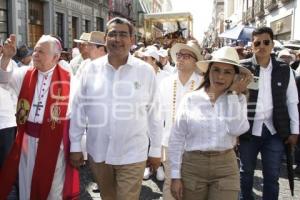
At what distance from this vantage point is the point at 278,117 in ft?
13.4

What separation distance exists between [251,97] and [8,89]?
2.39m

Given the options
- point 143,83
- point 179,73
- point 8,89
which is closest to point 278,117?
point 179,73

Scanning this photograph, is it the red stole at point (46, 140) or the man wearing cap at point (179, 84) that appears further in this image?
the man wearing cap at point (179, 84)

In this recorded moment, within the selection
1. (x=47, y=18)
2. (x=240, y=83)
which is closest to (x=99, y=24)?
(x=47, y=18)

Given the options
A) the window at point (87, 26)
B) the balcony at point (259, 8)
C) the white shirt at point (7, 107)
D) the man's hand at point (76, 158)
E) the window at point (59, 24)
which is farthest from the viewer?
the balcony at point (259, 8)

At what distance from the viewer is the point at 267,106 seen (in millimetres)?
4125

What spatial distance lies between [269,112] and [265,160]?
495 mm

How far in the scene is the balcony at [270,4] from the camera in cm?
2415

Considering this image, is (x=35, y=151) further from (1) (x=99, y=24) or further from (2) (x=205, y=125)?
(1) (x=99, y=24)

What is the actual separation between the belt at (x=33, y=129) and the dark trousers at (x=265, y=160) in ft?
6.61

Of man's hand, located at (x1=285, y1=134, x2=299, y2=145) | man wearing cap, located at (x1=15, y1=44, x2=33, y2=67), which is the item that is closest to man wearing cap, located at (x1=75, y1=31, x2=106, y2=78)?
man wearing cap, located at (x1=15, y1=44, x2=33, y2=67)

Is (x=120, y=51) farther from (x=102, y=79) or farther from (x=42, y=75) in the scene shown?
(x=42, y=75)

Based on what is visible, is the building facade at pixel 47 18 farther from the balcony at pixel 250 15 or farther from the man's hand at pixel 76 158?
the man's hand at pixel 76 158

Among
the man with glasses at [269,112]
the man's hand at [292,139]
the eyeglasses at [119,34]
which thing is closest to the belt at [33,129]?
the eyeglasses at [119,34]
